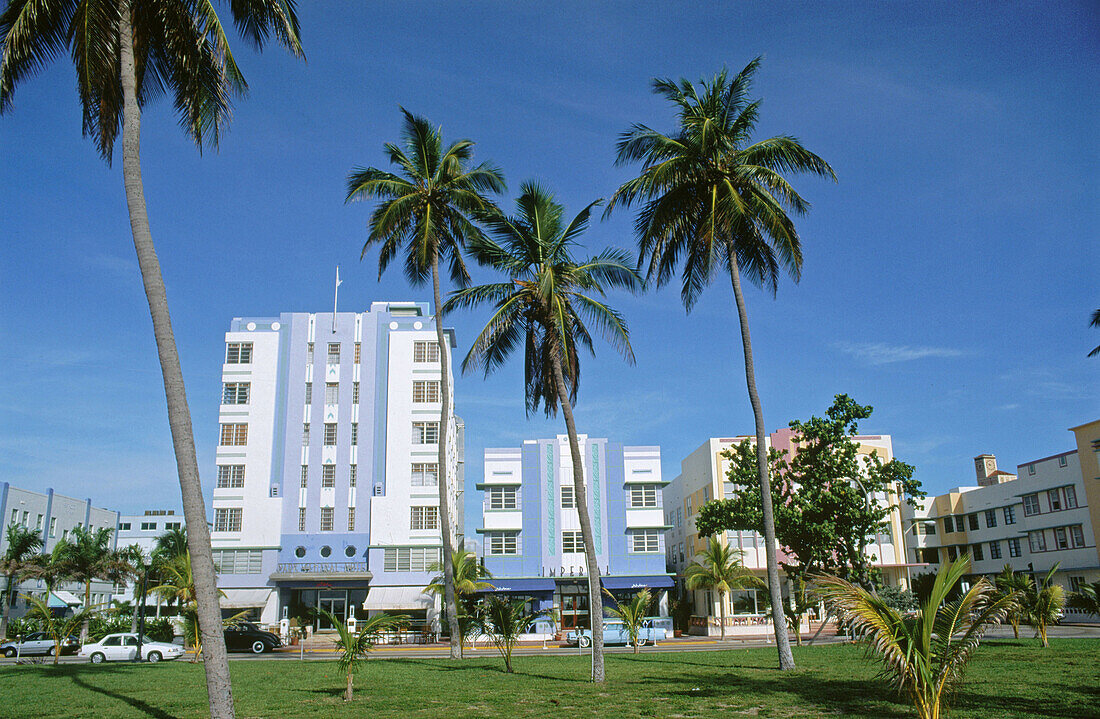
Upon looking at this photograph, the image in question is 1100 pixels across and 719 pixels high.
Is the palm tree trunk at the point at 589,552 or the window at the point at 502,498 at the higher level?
the window at the point at 502,498

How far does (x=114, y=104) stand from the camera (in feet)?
52.0

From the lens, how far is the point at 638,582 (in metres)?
55.8

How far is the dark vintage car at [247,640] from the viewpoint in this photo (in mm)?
42250

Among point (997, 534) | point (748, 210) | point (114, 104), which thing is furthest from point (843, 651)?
point (997, 534)

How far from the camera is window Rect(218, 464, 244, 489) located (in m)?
57.0

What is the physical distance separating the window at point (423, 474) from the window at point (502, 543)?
5.62m

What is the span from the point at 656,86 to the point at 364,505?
133 feet

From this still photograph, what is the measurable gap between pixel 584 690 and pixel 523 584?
37815mm

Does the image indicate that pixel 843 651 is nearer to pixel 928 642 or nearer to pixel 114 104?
pixel 928 642

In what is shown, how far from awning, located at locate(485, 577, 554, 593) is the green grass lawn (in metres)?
27.5

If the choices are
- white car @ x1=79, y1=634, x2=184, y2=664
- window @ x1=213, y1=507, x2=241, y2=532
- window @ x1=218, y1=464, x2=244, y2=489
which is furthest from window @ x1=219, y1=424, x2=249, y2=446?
white car @ x1=79, y1=634, x2=184, y2=664

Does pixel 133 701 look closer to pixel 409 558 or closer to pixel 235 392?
pixel 409 558

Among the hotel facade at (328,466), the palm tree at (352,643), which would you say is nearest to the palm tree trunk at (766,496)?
the palm tree at (352,643)

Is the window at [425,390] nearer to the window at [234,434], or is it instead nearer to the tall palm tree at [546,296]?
the window at [234,434]
